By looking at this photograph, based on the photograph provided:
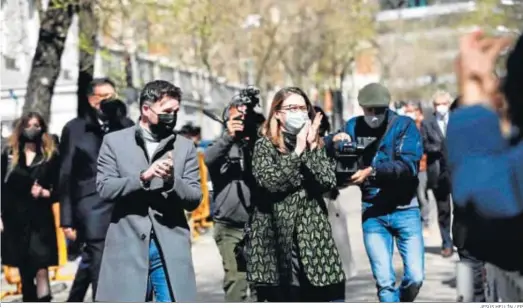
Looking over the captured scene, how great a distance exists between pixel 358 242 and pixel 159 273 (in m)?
7.15

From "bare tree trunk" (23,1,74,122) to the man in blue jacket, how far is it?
5.99 metres

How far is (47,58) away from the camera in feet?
41.6

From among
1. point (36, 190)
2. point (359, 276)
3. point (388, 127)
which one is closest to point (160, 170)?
point (388, 127)

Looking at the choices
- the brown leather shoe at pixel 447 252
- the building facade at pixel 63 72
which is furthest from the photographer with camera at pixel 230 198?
the brown leather shoe at pixel 447 252

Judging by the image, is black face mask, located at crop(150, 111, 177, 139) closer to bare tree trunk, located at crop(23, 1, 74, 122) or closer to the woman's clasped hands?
the woman's clasped hands

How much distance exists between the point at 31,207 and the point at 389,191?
339 cm

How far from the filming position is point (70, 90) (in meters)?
23.1

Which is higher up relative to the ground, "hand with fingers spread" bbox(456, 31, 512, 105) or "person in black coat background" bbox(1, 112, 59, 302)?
"hand with fingers spread" bbox(456, 31, 512, 105)

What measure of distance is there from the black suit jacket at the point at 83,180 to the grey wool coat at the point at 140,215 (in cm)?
187

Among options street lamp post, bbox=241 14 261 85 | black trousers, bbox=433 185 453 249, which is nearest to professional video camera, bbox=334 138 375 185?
black trousers, bbox=433 185 453 249

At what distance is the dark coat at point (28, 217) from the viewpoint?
29.0 feet

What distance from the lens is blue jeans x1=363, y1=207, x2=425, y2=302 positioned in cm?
691

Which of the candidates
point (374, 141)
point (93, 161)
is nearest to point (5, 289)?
point (93, 161)

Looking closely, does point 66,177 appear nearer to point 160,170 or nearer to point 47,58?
point 160,170
